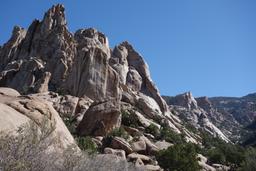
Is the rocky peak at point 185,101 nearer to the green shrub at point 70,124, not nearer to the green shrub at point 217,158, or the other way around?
the green shrub at point 217,158

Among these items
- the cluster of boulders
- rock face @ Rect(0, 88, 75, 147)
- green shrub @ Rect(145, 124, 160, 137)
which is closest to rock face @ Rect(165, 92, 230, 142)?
the cluster of boulders

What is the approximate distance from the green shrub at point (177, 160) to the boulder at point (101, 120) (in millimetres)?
10539

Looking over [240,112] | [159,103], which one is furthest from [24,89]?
[240,112]

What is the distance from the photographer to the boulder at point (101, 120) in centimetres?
4559

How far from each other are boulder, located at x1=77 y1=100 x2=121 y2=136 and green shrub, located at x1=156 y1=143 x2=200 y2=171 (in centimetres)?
1054

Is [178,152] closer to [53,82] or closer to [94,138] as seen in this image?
[94,138]

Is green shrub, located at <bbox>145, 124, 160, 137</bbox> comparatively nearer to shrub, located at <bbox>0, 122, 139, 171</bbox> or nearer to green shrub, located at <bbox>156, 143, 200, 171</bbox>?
green shrub, located at <bbox>156, 143, 200, 171</bbox>

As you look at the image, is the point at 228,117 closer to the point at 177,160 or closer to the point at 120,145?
the point at 120,145

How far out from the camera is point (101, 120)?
46156 mm

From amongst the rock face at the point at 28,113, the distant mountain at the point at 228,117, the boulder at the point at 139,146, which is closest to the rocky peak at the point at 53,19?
the boulder at the point at 139,146

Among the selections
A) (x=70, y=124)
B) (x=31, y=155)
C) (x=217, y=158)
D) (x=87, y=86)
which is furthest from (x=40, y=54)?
(x=31, y=155)

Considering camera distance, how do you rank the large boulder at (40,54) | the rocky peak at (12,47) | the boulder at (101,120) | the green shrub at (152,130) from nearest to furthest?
the boulder at (101,120), the green shrub at (152,130), the large boulder at (40,54), the rocky peak at (12,47)

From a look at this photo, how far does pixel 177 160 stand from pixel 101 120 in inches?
552

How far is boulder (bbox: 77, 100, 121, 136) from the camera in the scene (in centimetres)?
4559
